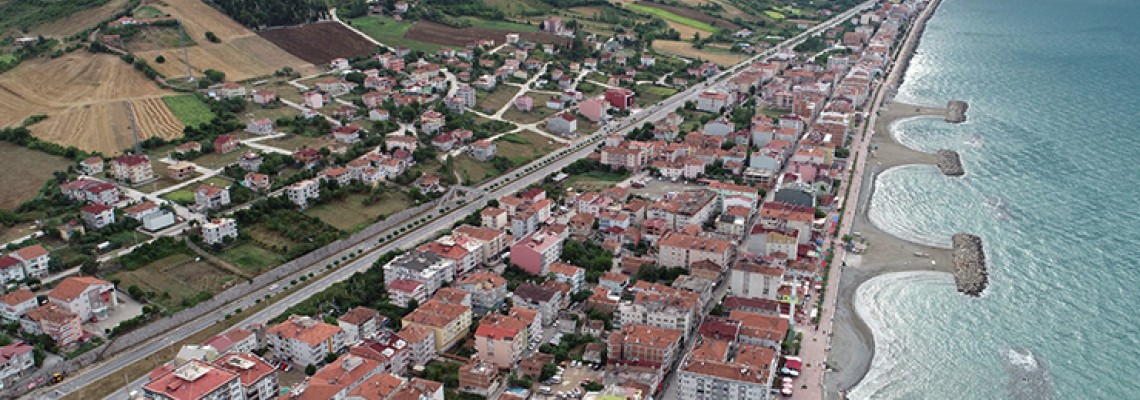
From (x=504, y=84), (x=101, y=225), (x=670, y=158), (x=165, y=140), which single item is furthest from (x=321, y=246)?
(x=504, y=84)

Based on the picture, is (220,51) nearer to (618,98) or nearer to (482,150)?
(482,150)

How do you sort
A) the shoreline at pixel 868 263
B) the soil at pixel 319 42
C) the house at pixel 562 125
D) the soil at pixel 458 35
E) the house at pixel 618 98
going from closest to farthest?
the shoreline at pixel 868 263, the house at pixel 562 125, the house at pixel 618 98, the soil at pixel 319 42, the soil at pixel 458 35

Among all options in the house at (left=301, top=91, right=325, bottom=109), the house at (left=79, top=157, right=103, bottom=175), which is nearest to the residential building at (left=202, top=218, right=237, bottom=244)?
the house at (left=79, top=157, right=103, bottom=175)

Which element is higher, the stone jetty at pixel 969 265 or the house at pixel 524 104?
the stone jetty at pixel 969 265

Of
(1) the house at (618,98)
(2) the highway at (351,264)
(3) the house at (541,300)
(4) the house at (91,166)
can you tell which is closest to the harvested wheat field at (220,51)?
(4) the house at (91,166)

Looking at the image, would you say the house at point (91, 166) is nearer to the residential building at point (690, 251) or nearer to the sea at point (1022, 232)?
the residential building at point (690, 251)

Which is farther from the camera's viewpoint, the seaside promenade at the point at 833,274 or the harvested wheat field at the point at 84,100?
the harvested wheat field at the point at 84,100
